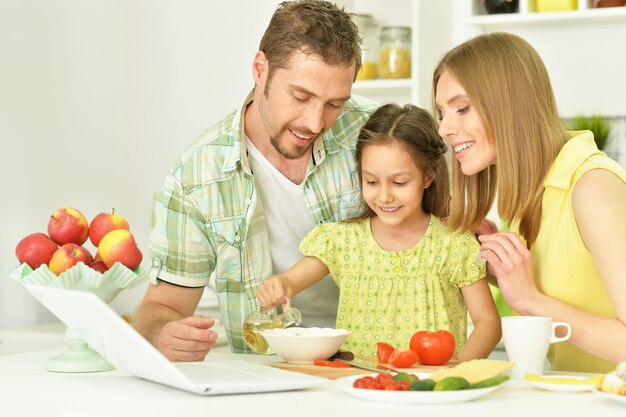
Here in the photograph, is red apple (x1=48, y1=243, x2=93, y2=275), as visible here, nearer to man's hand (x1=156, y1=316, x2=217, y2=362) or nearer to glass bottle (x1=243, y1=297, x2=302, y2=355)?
man's hand (x1=156, y1=316, x2=217, y2=362)

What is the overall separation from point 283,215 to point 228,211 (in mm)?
158

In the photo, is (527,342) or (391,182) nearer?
(527,342)

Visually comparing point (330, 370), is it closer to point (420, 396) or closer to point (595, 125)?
point (420, 396)

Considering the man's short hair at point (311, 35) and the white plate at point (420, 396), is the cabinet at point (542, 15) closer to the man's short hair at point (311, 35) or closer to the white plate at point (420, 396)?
the man's short hair at point (311, 35)

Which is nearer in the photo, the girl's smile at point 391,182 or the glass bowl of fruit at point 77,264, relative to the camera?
the glass bowl of fruit at point 77,264

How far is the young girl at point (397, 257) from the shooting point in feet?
7.34

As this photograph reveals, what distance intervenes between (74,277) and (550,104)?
3.33 ft

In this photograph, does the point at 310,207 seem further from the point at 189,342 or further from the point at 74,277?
the point at 74,277

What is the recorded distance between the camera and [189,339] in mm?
1856

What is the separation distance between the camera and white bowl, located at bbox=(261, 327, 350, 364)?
1700mm

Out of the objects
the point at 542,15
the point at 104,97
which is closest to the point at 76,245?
the point at 104,97

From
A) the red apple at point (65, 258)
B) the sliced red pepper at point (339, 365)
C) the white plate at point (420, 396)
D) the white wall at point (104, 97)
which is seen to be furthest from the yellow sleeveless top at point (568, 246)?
the white wall at point (104, 97)

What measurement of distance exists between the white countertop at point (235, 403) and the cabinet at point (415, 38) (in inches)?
85.1

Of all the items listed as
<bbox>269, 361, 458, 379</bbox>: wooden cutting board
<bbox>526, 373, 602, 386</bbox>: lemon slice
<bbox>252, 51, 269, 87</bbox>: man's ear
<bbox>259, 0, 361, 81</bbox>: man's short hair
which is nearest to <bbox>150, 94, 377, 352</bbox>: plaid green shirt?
<bbox>252, 51, 269, 87</bbox>: man's ear
